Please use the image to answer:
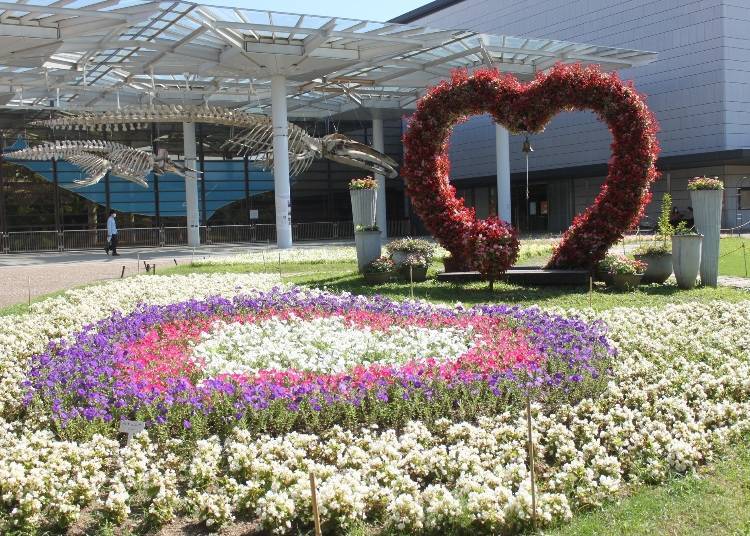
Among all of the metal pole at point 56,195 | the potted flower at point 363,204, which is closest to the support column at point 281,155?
the potted flower at point 363,204

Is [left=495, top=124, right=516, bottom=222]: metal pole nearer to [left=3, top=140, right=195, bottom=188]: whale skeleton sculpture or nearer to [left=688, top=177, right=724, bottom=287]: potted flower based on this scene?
[left=3, top=140, right=195, bottom=188]: whale skeleton sculpture

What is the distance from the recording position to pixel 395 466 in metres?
5.09

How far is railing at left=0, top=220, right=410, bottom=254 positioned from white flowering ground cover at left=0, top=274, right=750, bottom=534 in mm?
33018

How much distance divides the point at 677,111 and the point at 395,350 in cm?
3180

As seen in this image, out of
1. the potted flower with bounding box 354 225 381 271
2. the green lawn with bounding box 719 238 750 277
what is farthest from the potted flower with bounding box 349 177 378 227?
the green lawn with bounding box 719 238 750 277

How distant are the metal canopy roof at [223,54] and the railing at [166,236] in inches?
255

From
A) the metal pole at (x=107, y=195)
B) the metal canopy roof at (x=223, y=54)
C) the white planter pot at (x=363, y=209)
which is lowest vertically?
the white planter pot at (x=363, y=209)

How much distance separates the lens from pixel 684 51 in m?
35.3

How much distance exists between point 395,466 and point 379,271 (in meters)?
10.6

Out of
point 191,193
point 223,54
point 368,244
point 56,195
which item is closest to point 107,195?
point 56,195

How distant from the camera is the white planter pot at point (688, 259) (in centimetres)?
1418

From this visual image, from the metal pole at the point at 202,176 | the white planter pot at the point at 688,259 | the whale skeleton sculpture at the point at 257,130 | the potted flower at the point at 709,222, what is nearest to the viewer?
the white planter pot at the point at 688,259

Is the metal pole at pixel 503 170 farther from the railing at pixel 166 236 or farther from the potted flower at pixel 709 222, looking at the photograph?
the potted flower at pixel 709 222

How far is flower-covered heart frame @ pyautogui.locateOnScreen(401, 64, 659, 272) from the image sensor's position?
47.4ft
